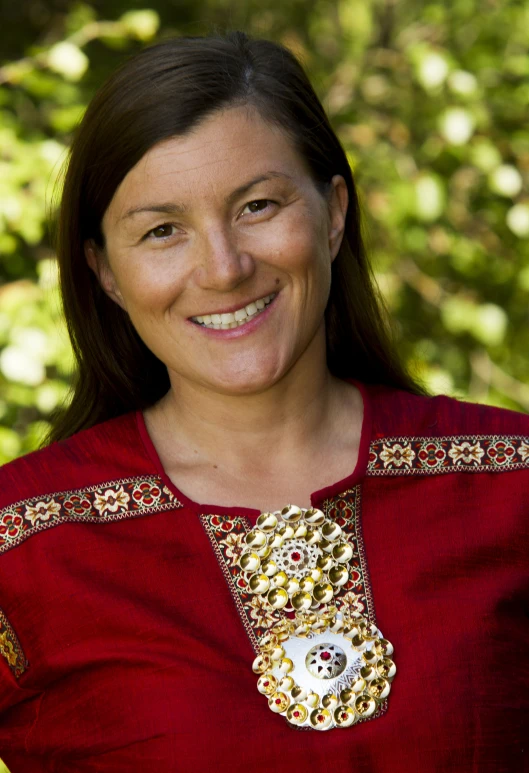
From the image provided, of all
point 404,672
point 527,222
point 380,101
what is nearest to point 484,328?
point 527,222

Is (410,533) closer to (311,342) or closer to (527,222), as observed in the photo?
(311,342)

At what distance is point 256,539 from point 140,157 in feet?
2.36

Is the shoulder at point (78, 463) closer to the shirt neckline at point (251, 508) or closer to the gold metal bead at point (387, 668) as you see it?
the shirt neckline at point (251, 508)

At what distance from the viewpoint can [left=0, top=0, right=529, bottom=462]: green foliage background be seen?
361 centimetres

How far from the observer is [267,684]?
212 centimetres

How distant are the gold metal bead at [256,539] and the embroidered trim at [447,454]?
0.89 ft

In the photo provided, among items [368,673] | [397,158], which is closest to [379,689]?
[368,673]

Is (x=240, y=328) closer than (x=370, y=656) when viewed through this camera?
No

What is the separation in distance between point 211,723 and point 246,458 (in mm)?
556

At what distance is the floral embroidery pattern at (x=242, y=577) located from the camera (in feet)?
7.23

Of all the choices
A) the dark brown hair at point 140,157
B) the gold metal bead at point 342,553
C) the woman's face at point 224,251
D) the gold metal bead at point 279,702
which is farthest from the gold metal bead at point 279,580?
the dark brown hair at point 140,157

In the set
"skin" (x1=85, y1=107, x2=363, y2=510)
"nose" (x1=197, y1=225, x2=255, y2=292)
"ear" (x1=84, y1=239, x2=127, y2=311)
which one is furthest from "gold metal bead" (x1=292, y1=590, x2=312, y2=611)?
"ear" (x1=84, y1=239, x2=127, y2=311)

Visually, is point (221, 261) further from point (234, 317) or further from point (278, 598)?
point (278, 598)

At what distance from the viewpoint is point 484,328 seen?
420 cm
